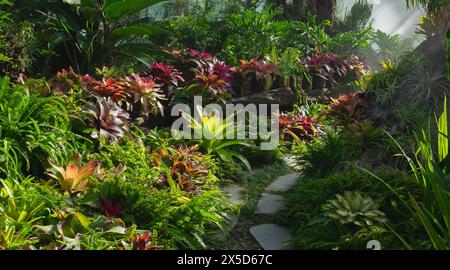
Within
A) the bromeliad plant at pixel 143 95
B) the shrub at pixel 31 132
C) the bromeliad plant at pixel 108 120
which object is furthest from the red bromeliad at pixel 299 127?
the shrub at pixel 31 132

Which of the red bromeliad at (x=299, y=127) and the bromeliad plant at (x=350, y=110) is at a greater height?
the bromeliad plant at (x=350, y=110)

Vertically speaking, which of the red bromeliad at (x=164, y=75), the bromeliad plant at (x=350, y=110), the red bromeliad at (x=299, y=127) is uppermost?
the red bromeliad at (x=164, y=75)

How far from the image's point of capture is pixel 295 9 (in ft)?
34.1

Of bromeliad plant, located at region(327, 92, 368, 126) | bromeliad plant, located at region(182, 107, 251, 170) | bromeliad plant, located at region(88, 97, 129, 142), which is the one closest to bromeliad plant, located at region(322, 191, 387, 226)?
bromeliad plant, located at region(182, 107, 251, 170)

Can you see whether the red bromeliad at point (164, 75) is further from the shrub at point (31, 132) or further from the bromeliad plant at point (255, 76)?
the shrub at point (31, 132)

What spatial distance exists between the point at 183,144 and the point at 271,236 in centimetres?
162

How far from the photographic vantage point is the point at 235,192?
4305 mm

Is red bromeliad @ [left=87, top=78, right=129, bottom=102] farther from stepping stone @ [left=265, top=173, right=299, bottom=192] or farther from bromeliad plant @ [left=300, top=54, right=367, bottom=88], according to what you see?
bromeliad plant @ [left=300, top=54, right=367, bottom=88]

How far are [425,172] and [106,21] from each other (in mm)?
4347

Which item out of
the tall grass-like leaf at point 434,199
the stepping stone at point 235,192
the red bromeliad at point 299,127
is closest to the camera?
the tall grass-like leaf at point 434,199

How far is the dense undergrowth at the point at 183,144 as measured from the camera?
307cm

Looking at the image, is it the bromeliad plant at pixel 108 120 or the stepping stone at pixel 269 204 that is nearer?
the stepping stone at pixel 269 204

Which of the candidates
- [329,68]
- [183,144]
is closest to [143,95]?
[183,144]
